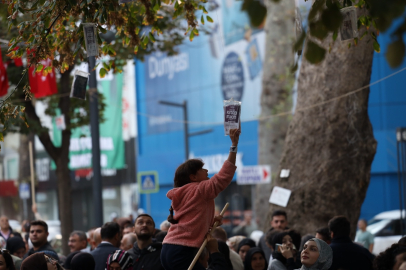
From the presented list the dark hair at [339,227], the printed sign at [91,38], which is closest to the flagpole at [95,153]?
the printed sign at [91,38]

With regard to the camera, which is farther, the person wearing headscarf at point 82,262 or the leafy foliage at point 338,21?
the person wearing headscarf at point 82,262

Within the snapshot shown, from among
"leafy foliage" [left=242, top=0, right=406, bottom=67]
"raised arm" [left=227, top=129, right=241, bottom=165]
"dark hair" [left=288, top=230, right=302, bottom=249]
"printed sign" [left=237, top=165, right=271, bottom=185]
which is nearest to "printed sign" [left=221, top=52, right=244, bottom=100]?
"printed sign" [left=237, top=165, right=271, bottom=185]

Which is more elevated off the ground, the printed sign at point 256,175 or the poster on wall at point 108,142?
the poster on wall at point 108,142

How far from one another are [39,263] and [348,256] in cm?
307

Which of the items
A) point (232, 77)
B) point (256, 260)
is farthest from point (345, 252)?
point (232, 77)

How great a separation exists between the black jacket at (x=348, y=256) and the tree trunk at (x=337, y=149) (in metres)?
3.17

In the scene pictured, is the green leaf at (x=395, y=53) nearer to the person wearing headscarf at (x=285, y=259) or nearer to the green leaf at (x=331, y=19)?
the green leaf at (x=331, y=19)

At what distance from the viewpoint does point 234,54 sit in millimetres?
26781

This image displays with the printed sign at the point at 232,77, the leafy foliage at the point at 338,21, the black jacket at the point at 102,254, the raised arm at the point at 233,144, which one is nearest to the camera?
the leafy foliage at the point at 338,21

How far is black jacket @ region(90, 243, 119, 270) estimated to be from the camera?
271 inches

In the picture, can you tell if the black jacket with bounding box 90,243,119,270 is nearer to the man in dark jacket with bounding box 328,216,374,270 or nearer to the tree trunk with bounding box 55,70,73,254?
the man in dark jacket with bounding box 328,216,374,270

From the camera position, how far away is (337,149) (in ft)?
31.8

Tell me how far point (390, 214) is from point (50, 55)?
11977 mm

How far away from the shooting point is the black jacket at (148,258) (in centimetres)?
640
